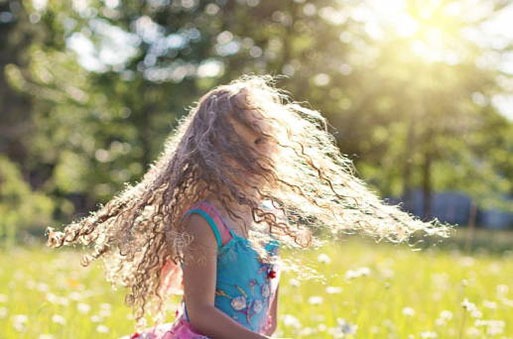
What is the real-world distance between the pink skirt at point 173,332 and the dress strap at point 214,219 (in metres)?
0.29

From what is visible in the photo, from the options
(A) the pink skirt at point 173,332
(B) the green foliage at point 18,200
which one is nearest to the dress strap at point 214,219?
(A) the pink skirt at point 173,332

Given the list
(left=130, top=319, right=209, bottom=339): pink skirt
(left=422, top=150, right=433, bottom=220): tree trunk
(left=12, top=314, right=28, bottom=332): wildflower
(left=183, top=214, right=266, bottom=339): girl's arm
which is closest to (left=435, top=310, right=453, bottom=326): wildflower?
(left=130, top=319, right=209, bottom=339): pink skirt

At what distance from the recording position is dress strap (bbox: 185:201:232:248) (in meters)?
2.85

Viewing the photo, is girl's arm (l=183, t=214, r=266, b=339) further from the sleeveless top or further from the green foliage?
the green foliage

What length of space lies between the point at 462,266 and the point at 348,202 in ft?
20.7

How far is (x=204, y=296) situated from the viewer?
2.78 meters

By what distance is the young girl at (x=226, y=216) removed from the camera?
285 centimetres

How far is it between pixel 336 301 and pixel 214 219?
342 centimetres

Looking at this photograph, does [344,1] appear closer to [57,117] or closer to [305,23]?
[305,23]

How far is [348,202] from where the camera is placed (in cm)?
342

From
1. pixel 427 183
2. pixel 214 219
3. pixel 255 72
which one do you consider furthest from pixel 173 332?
pixel 427 183

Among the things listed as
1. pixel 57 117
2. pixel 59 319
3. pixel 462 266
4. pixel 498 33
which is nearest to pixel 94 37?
pixel 57 117

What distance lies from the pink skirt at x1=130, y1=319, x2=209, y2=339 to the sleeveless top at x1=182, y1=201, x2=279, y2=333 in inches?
1.4

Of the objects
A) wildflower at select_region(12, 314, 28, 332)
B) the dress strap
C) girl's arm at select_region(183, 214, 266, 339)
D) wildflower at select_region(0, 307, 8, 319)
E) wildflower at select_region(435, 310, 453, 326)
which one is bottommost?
wildflower at select_region(0, 307, 8, 319)
